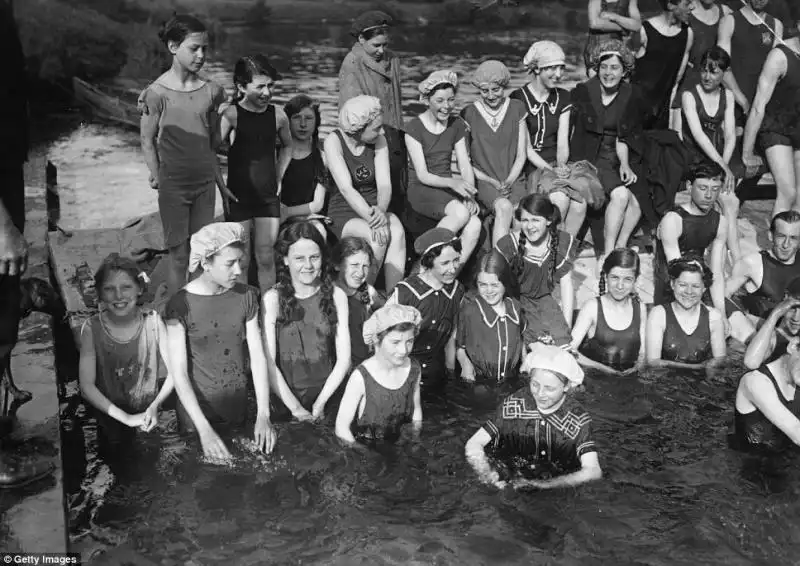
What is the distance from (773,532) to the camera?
5191mm

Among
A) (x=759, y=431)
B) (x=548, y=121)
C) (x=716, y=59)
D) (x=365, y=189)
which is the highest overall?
(x=716, y=59)

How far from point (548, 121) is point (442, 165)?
919mm

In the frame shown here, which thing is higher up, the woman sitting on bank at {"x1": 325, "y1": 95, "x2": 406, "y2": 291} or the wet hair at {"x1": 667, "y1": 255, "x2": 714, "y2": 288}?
the woman sitting on bank at {"x1": 325, "y1": 95, "x2": 406, "y2": 291}

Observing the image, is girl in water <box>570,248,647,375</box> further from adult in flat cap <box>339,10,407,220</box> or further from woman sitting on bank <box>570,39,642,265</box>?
adult in flat cap <box>339,10,407,220</box>

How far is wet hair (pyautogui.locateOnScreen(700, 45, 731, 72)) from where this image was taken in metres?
7.75

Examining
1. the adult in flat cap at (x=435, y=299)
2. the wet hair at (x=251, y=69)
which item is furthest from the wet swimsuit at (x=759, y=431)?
the wet hair at (x=251, y=69)

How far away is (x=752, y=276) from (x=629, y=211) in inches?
41.3

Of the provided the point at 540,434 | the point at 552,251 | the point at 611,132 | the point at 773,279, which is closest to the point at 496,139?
the point at 611,132

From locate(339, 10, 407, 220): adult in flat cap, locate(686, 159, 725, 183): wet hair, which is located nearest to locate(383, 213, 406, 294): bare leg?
locate(339, 10, 407, 220): adult in flat cap

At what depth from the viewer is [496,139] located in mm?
7461

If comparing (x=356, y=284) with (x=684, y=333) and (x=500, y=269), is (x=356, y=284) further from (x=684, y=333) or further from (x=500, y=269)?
(x=684, y=333)

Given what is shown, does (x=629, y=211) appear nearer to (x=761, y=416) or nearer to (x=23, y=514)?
(x=761, y=416)

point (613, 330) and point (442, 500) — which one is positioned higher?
point (613, 330)

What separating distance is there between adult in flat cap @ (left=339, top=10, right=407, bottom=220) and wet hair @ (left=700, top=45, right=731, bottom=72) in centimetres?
237
